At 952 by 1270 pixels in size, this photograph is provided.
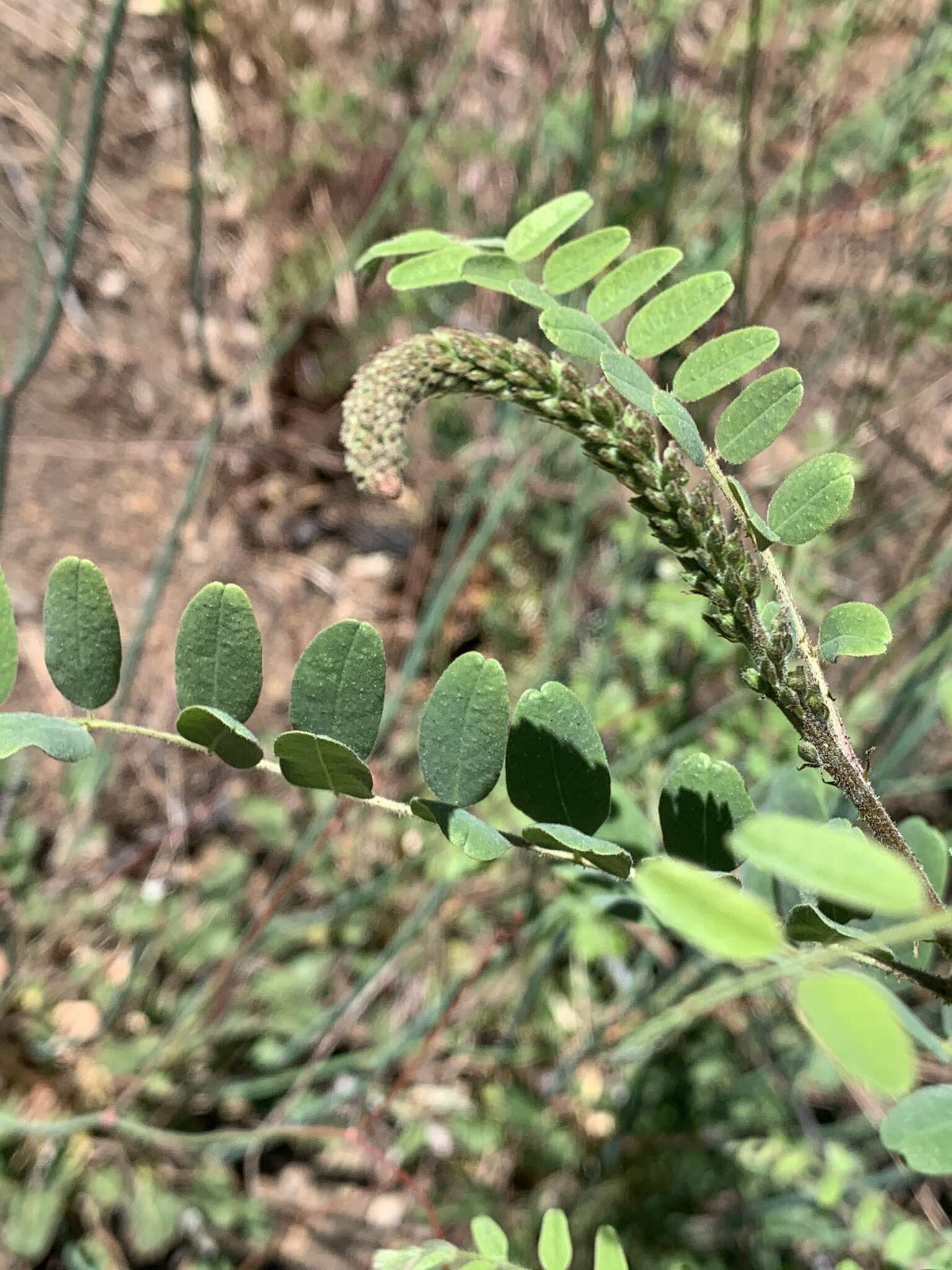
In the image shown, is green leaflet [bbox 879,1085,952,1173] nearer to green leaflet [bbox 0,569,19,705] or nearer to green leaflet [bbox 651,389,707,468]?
green leaflet [bbox 651,389,707,468]

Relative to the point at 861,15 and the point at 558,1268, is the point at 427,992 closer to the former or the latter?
the point at 558,1268

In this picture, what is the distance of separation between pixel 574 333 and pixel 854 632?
0.18m

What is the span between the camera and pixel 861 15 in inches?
53.7

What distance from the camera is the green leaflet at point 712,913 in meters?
0.21

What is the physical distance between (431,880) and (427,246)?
1124 millimetres

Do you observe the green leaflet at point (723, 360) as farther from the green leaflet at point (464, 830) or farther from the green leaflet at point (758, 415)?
the green leaflet at point (464, 830)

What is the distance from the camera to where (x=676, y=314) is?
473 mm

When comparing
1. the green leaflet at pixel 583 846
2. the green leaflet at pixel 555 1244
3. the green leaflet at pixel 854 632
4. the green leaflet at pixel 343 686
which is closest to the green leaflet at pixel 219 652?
the green leaflet at pixel 343 686

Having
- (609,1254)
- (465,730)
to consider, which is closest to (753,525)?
(465,730)

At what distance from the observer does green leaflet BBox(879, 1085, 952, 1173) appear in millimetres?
384

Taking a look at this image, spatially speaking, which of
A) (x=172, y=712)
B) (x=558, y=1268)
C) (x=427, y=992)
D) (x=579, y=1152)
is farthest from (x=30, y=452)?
(x=558, y=1268)

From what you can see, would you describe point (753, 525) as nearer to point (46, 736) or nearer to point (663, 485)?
point (663, 485)

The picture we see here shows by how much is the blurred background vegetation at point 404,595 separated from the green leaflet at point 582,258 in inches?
12.1

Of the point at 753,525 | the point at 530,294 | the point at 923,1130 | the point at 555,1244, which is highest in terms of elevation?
the point at 530,294
